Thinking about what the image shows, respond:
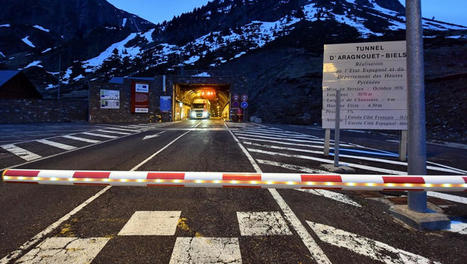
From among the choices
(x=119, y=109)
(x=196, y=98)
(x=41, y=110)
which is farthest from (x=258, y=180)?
(x=196, y=98)

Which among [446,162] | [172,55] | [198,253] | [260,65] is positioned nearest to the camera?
[198,253]

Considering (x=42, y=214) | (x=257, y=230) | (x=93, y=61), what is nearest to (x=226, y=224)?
(x=257, y=230)

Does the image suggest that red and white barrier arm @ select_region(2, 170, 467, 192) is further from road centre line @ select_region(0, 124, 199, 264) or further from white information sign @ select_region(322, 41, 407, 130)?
white information sign @ select_region(322, 41, 407, 130)

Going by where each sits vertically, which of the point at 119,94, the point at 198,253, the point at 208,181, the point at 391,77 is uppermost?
the point at 119,94

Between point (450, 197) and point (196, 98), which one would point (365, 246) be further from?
point (196, 98)

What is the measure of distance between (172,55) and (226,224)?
106142 millimetres

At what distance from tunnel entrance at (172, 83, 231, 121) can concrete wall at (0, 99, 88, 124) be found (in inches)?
508

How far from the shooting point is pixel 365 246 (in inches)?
94.9

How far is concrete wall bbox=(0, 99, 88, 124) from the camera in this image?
2447cm

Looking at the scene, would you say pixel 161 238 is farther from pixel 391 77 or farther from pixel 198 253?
pixel 391 77

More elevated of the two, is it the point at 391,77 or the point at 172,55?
the point at 172,55

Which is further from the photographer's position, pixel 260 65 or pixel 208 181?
pixel 260 65

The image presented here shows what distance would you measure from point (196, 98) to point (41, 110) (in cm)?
3138

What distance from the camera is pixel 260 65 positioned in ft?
200
